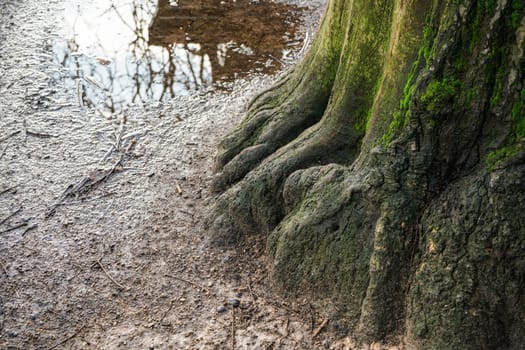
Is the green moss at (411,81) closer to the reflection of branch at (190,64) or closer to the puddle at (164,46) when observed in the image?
the puddle at (164,46)

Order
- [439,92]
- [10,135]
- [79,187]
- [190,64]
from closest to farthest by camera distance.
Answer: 1. [439,92]
2. [79,187]
3. [10,135]
4. [190,64]

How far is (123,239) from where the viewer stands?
4152 millimetres

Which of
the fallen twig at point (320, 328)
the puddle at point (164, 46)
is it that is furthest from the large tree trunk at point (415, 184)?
the puddle at point (164, 46)

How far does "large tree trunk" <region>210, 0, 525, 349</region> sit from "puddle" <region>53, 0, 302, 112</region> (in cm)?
295

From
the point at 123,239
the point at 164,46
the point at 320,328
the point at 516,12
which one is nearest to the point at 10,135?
the point at 123,239

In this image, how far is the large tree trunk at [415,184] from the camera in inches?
103

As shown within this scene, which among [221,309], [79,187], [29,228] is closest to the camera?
[221,309]

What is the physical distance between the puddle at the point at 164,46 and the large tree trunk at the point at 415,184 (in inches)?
116

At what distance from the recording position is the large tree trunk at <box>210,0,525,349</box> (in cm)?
262

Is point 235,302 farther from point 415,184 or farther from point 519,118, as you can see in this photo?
point 519,118

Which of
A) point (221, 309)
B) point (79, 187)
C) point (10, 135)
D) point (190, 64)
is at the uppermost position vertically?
point (190, 64)

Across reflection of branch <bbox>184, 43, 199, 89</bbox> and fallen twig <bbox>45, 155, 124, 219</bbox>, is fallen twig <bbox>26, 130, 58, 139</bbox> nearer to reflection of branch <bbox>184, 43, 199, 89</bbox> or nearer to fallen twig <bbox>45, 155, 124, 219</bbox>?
fallen twig <bbox>45, 155, 124, 219</bbox>

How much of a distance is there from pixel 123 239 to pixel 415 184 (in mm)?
2194

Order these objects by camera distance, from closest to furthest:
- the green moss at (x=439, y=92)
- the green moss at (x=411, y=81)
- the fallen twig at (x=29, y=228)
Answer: the green moss at (x=439, y=92), the green moss at (x=411, y=81), the fallen twig at (x=29, y=228)
